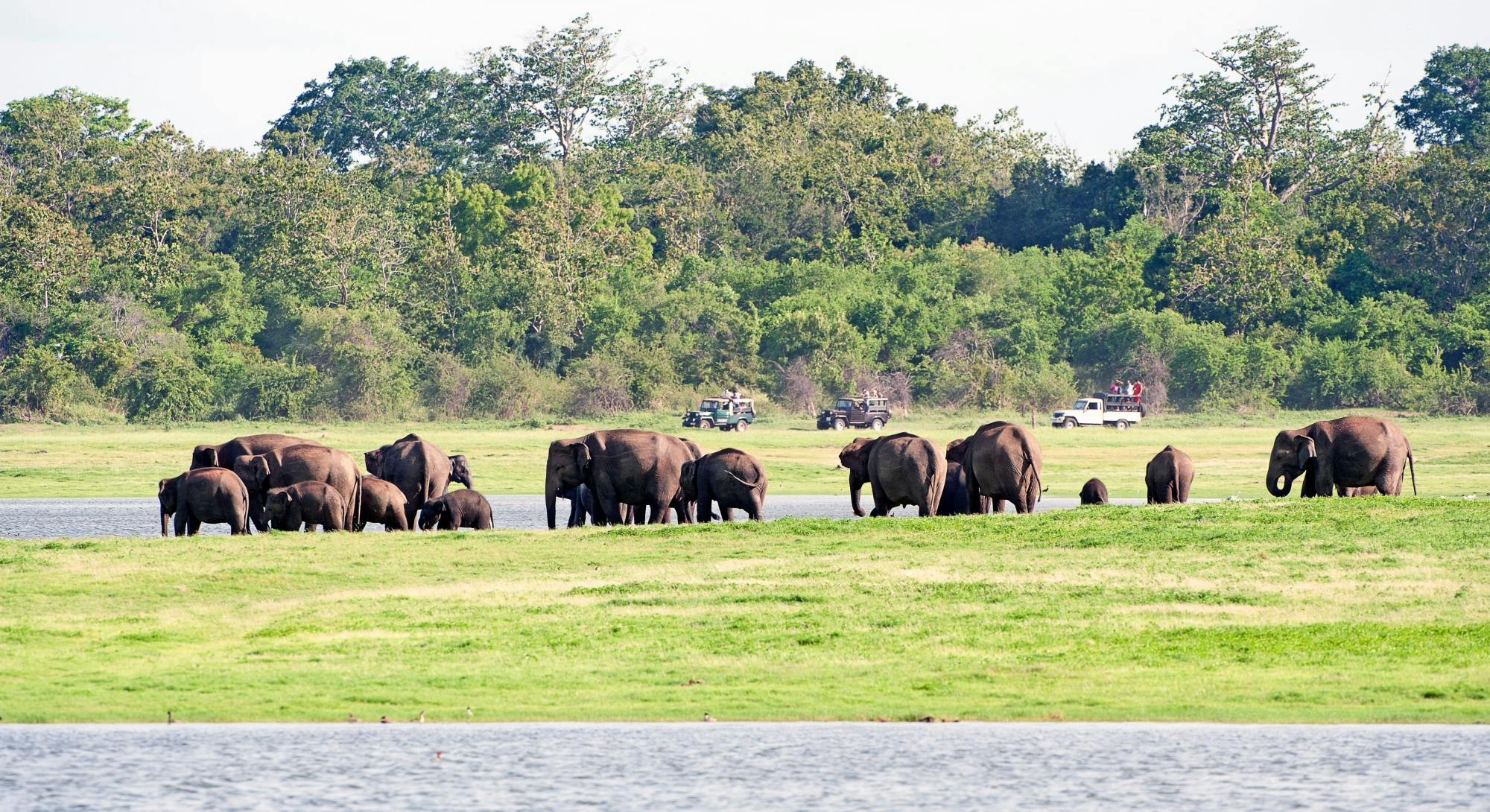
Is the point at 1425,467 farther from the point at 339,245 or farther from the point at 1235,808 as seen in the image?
the point at 339,245

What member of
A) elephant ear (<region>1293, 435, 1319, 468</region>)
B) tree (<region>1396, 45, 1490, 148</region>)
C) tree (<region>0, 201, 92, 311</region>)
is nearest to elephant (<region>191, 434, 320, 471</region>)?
elephant ear (<region>1293, 435, 1319, 468</region>)

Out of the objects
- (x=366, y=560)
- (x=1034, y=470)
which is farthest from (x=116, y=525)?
(x=1034, y=470)

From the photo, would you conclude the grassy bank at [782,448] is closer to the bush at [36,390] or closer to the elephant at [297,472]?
the bush at [36,390]

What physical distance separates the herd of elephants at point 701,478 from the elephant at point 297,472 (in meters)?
0.02

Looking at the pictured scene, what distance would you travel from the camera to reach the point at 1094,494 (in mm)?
29625

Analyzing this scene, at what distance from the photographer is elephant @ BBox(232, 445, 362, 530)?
92.0 ft

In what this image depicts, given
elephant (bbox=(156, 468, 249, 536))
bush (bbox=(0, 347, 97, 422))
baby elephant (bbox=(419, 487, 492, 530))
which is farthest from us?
bush (bbox=(0, 347, 97, 422))

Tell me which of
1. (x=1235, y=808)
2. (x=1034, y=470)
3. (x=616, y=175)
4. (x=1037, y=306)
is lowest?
(x=1235, y=808)

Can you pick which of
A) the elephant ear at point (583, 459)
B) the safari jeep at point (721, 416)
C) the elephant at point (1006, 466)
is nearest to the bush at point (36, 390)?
the safari jeep at point (721, 416)

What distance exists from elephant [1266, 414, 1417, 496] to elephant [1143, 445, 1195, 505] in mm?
1297

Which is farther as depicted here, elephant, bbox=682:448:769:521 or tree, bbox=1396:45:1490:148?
tree, bbox=1396:45:1490:148

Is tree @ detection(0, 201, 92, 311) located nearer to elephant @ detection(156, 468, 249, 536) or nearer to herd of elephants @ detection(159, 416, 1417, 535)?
herd of elephants @ detection(159, 416, 1417, 535)

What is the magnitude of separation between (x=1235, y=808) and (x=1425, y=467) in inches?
1296

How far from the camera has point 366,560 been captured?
76.3 ft
